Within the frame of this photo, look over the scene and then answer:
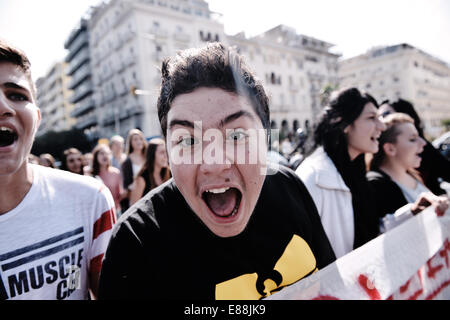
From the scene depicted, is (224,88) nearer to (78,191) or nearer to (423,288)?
(78,191)

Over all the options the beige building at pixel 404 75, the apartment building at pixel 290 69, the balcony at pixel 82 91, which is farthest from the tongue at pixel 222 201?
the beige building at pixel 404 75

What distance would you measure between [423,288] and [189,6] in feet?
112

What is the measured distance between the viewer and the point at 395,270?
1.63m

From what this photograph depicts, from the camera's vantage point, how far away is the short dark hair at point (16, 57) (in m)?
1.27

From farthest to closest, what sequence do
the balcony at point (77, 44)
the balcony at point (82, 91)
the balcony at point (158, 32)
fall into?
the balcony at point (82, 91) → the balcony at point (77, 44) → the balcony at point (158, 32)

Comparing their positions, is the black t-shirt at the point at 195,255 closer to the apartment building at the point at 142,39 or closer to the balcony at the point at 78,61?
Answer: the apartment building at the point at 142,39

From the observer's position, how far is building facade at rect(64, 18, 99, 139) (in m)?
41.0

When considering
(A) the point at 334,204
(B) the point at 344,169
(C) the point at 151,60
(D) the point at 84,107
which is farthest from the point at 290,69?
(A) the point at 334,204

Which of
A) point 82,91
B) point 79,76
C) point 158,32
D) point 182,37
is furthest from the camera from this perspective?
point 79,76

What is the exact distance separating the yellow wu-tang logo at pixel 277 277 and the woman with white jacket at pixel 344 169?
92 cm

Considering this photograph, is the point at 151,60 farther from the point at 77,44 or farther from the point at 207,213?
the point at 207,213

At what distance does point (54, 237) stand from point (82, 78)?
160 ft
